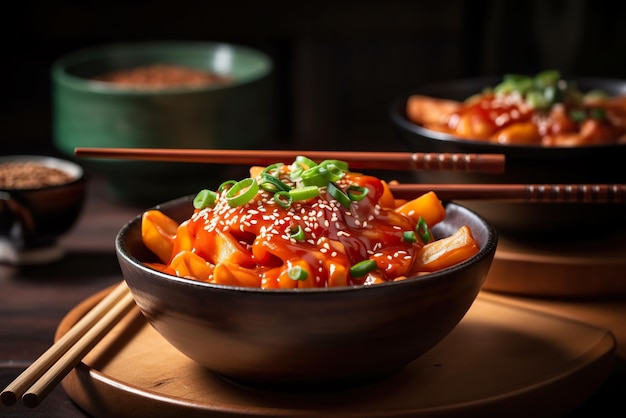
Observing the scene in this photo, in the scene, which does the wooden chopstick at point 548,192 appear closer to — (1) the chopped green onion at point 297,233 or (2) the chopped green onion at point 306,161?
(2) the chopped green onion at point 306,161

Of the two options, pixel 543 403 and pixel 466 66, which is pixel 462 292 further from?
pixel 466 66

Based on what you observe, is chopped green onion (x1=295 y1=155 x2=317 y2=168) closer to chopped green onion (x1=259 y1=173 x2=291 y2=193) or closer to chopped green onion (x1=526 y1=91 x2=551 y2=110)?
chopped green onion (x1=259 y1=173 x2=291 y2=193)

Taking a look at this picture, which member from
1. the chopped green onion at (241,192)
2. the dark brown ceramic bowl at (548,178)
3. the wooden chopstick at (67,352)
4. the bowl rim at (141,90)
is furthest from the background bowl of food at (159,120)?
the chopped green onion at (241,192)

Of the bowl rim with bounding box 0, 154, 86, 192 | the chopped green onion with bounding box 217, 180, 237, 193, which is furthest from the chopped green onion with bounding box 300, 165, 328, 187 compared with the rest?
the bowl rim with bounding box 0, 154, 86, 192

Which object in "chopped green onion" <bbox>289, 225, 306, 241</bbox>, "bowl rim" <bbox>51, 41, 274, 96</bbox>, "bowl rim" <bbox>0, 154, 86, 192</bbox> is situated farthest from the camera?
"bowl rim" <bbox>51, 41, 274, 96</bbox>

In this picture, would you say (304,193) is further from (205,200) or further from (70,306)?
(70,306)
